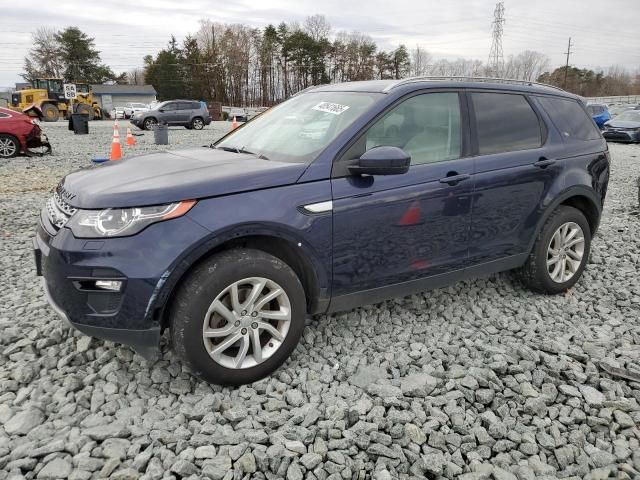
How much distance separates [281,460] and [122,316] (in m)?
1.09

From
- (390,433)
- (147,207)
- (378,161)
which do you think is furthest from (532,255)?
(147,207)

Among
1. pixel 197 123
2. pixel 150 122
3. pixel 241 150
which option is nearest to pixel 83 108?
pixel 150 122

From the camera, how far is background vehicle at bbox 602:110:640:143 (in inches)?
783

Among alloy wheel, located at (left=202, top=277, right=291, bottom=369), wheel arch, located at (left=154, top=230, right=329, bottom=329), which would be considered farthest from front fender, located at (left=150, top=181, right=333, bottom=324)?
alloy wheel, located at (left=202, top=277, right=291, bottom=369)

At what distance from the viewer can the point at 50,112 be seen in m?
34.2

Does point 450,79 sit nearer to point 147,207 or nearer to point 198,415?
point 147,207

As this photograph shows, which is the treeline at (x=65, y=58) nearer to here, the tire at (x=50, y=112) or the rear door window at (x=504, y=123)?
the tire at (x=50, y=112)

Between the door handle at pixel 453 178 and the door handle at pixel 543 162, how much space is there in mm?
804

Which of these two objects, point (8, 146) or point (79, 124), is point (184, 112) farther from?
point (8, 146)

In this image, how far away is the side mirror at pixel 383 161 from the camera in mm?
2947

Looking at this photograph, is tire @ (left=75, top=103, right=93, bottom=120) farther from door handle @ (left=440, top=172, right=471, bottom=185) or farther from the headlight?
door handle @ (left=440, top=172, right=471, bottom=185)

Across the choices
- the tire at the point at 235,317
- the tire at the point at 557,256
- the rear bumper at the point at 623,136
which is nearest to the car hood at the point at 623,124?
the rear bumper at the point at 623,136

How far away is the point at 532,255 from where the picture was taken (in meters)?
4.13

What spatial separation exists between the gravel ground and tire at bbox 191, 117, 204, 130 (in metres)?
24.2
